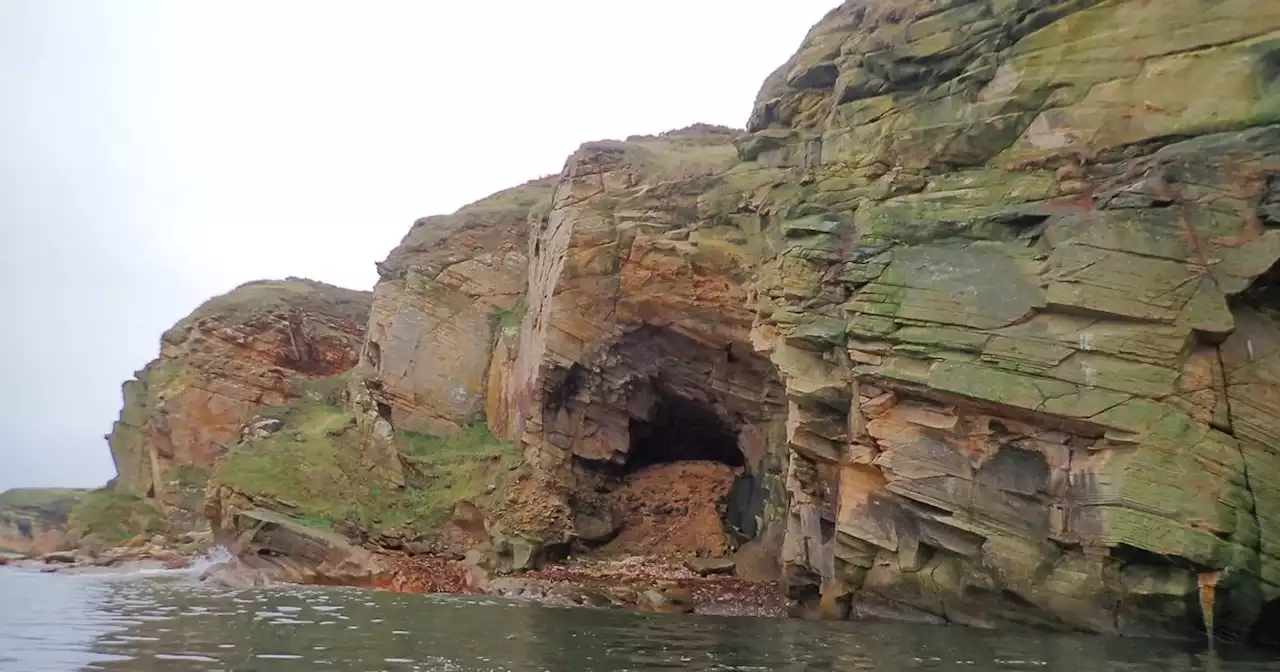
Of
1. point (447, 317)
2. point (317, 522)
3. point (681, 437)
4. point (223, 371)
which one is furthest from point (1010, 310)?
point (223, 371)

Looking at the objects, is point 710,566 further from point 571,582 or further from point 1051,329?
point 1051,329

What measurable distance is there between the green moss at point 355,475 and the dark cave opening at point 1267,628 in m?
25.1

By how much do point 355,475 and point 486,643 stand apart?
23.5 meters

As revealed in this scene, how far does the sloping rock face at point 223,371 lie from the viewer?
4928 centimetres

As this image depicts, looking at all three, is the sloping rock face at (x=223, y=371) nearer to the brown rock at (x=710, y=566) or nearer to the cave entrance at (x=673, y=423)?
the cave entrance at (x=673, y=423)

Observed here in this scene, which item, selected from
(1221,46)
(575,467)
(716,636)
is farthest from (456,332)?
(1221,46)

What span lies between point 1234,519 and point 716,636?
9507mm

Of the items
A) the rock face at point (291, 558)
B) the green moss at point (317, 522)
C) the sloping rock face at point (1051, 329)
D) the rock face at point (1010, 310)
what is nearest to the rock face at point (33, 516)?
the green moss at point (317, 522)

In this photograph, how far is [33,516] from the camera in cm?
6294

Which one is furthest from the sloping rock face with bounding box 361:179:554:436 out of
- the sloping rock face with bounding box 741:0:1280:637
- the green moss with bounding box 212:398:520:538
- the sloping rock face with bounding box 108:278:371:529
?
the sloping rock face with bounding box 741:0:1280:637

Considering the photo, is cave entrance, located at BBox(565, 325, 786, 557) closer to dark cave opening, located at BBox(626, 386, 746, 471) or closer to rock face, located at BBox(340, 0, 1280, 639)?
dark cave opening, located at BBox(626, 386, 746, 471)

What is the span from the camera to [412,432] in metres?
40.3

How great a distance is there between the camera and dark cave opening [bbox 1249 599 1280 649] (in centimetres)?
1573

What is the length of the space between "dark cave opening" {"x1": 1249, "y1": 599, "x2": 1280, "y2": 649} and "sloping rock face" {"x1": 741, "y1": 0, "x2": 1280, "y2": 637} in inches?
9.3
